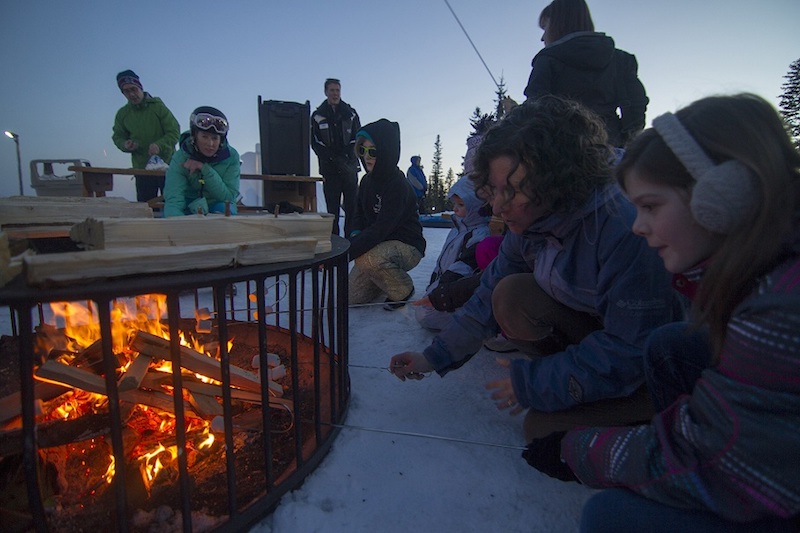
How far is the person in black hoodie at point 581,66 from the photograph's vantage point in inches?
118

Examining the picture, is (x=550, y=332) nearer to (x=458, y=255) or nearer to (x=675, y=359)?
(x=675, y=359)

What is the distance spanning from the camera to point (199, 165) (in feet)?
12.5

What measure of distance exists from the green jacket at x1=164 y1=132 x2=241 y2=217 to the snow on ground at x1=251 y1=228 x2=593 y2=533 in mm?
2544

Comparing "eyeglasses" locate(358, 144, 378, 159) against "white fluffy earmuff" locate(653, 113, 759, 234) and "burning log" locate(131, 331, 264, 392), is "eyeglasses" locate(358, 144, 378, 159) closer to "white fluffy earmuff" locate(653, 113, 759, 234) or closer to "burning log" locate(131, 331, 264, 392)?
"burning log" locate(131, 331, 264, 392)

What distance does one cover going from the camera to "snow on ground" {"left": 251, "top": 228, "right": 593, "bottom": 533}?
1458mm

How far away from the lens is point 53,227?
59.5 inches

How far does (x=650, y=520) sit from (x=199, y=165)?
3927 mm

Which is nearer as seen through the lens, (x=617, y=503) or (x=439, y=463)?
(x=617, y=503)

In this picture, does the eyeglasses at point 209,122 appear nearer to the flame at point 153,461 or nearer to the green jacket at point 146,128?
the green jacket at point 146,128

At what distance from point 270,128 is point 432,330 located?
5.89m

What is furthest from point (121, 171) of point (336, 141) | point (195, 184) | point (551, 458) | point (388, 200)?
point (551, 458)

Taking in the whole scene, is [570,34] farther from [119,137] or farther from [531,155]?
[119,137]

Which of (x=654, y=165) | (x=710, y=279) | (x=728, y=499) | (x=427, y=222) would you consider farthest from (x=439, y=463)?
(x=427, y=222)

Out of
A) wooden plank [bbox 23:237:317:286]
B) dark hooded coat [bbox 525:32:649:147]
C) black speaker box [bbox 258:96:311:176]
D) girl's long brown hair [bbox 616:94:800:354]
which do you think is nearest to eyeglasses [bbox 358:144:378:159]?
dark hooded coat [bbox 525:32:649:147]
